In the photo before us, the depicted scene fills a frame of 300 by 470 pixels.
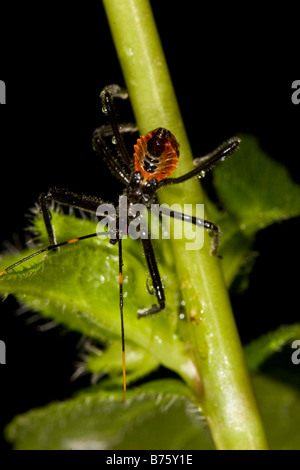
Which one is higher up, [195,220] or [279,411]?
[195,220]

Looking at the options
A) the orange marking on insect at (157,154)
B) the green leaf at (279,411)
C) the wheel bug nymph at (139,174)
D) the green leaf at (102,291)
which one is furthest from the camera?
the green leaf at (279,411)

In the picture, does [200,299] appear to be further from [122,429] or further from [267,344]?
[122,429]

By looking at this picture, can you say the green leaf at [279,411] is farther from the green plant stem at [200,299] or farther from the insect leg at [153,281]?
the insect leg at [153,281]

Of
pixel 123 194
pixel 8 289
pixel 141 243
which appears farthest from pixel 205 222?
pixel 123 194

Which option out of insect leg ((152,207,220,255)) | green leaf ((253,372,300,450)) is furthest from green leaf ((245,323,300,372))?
green leaf ((253,372,300,450))

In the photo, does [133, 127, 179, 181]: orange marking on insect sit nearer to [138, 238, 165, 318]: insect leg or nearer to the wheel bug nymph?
the wheel bug nymph

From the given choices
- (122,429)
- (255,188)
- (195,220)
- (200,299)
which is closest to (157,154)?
(255,188)

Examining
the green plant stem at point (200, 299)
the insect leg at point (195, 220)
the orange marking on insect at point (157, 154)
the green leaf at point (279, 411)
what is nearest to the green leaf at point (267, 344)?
the green plant stem at point (200, 299)
